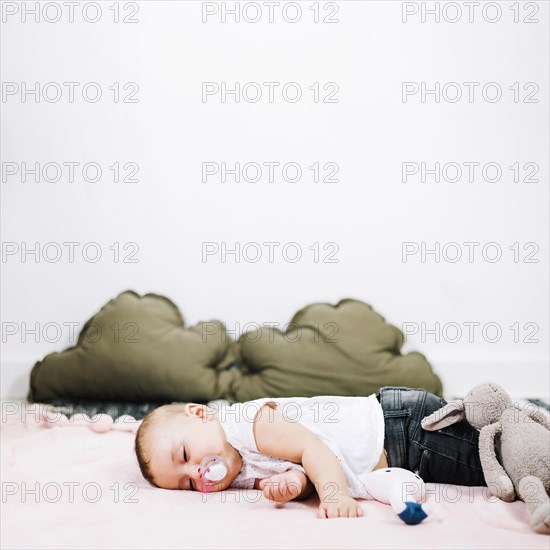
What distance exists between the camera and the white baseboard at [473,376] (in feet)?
7.13

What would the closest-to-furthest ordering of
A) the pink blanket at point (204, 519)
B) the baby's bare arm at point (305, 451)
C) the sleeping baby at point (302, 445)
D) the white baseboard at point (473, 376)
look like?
the pink blanket at point (204, 519), the baby's bare arm at point (305, 451), the sleeping baby at point (302, 445), the white baseboard at point (473, 376)

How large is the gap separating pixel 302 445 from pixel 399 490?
190mm

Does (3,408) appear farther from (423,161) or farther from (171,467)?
(423,161)

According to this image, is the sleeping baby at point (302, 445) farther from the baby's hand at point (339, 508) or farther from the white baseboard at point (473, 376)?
the white baseboard at point (473, 376)

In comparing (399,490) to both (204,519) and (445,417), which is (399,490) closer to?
(445,417)

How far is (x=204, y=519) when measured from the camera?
105 centimetres

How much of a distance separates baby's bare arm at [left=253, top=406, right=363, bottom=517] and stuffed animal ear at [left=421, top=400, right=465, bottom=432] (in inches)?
7.8

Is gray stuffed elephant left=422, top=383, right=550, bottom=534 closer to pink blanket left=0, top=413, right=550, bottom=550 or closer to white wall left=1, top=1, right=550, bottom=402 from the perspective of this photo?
pink blanket left=0, top=413, right=550, bottom=550

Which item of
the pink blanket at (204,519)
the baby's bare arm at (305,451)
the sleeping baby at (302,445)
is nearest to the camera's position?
the pink blanket at (204,519)

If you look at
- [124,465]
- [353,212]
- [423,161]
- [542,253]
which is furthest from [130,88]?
[542,253]

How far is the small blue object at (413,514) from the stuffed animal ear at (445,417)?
0.25 metres

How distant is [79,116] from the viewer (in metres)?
2.22

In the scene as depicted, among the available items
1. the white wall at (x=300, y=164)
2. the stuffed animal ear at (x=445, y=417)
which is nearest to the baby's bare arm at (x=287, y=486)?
the stuffed animal ear at (x=445, y=417)

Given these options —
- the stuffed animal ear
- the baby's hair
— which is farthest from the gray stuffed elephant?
the baby's hair
